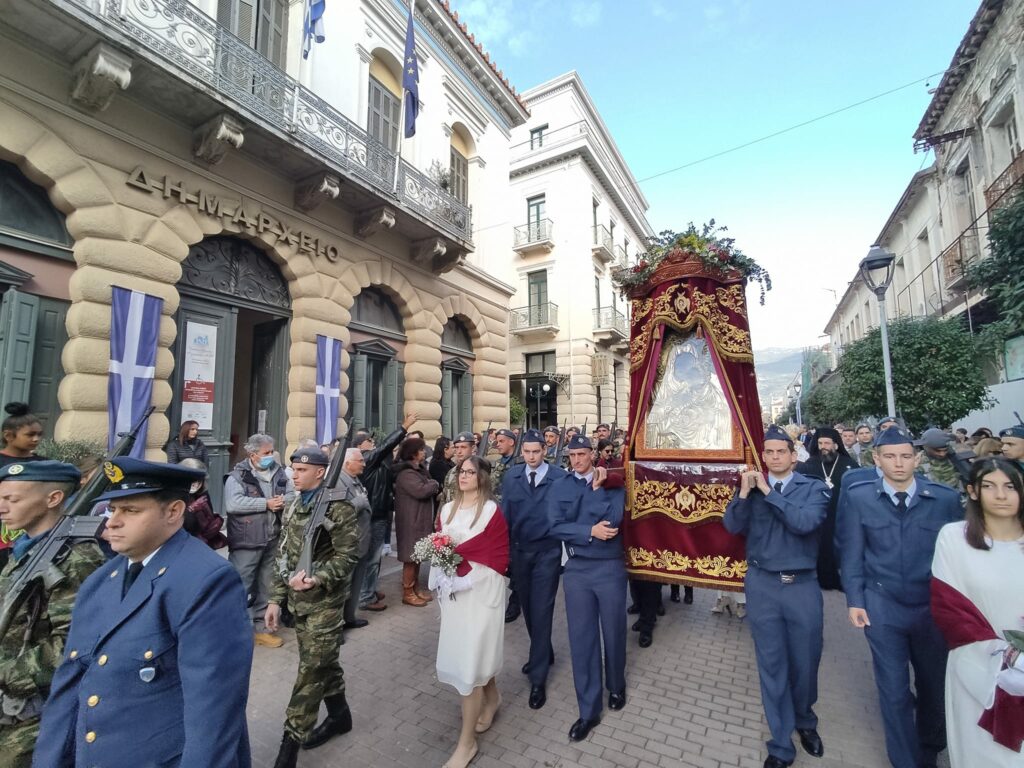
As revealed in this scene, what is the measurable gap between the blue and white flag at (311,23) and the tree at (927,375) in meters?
13.5

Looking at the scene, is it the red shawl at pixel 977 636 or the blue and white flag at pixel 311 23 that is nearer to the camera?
the red shawl at pixel 977 636

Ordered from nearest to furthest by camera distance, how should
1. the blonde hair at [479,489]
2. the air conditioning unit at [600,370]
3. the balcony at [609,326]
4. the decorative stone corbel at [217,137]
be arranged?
the blonde hair at [479,489]
the decorative stone corbel at [217,137]
the air conditioning unit at [600,370]
the balcony at [609,326]

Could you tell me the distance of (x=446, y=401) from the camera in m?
12.8

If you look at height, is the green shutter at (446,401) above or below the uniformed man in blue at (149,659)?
above

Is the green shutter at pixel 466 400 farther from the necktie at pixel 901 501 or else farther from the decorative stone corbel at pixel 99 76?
the necktie at pixel 901 501

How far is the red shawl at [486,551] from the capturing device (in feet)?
10.5

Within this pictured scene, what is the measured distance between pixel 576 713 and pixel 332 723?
1824 millimetres

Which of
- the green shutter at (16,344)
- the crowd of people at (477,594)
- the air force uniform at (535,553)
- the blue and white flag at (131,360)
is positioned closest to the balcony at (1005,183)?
the crowd of people at (477,594)

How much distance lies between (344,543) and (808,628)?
322cm

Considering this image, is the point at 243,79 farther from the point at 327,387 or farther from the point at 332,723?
the point at 332,723

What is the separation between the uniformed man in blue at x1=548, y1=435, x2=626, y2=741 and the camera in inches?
136

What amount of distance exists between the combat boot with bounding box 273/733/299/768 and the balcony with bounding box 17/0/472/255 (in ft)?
25.7

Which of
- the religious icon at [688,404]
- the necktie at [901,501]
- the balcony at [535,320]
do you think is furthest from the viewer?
the balcony at [535,320]

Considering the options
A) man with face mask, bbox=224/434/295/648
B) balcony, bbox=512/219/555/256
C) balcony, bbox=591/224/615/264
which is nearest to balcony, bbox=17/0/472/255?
man with face mask, bbox=224/434/295/648
